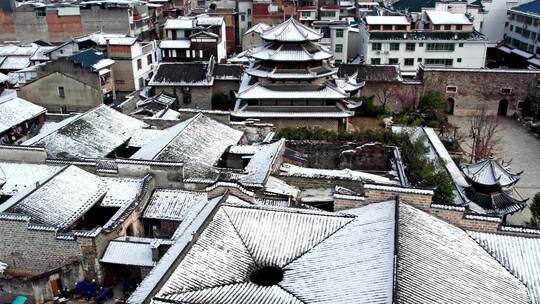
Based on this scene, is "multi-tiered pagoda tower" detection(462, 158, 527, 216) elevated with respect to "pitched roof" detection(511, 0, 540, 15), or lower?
lower

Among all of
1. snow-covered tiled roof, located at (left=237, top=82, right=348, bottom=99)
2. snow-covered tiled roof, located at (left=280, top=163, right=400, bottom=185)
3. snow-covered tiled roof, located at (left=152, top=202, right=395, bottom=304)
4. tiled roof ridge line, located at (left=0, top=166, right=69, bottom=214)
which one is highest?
snow-covered tiled roof, located at (left=237, top=82, right=348, bottom=99)

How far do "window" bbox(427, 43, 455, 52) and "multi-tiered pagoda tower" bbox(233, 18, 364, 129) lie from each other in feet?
69.0

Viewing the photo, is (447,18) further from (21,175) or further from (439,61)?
(21,175)

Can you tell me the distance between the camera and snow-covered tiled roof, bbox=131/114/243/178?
90.3ft

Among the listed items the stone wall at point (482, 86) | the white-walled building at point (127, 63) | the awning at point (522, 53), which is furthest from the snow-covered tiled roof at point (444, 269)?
the awning at point (522, 53)

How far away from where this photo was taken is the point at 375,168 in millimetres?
33000

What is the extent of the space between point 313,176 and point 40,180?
14.5 meters

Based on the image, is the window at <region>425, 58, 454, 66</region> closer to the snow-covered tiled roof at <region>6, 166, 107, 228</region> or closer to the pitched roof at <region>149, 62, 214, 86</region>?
the pitched roof at <region>149, 62, 214, 86</region>

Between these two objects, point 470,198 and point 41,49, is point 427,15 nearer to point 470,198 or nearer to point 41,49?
point 470,198

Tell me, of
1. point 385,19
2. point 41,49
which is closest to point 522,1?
point 385,19

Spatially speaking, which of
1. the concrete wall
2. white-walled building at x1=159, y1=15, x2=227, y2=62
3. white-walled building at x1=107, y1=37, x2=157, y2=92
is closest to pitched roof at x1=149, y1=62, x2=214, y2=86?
white-walled building at x1=107, y1=37, x2=157, y2=92

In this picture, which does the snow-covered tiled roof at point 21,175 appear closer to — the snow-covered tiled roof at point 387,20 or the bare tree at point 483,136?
the bare tree at point 483,136

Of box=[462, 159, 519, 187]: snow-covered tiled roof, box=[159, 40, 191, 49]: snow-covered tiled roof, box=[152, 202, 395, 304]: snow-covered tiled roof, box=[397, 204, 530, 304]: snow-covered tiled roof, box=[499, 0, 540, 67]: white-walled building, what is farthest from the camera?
box=[499, 0, 540, 67]: white-walled building

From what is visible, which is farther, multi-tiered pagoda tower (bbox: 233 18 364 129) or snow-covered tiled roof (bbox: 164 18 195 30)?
snow-covered tiled roof (bbox: 164 18 195 30)
